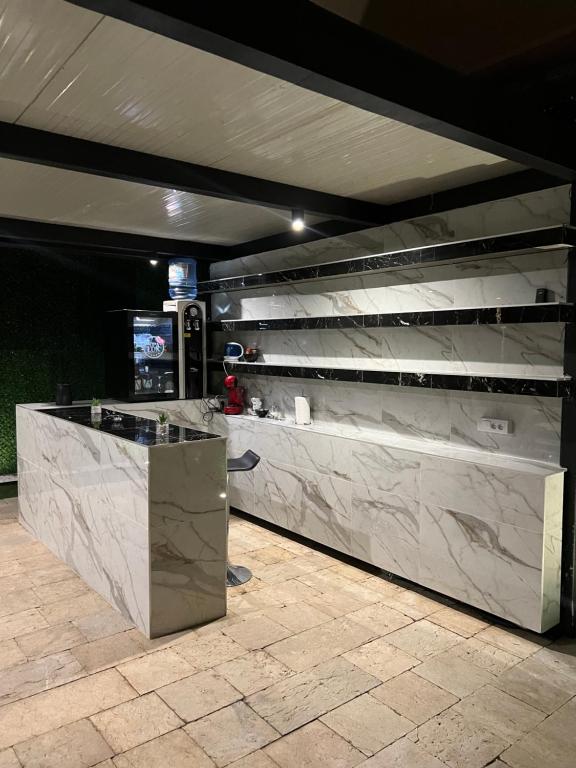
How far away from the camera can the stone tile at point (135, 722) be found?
2.29 m

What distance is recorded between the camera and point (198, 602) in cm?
325

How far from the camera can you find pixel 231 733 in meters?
2.34

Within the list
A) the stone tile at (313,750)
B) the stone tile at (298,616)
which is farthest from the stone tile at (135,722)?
the stone tile at (298,616)

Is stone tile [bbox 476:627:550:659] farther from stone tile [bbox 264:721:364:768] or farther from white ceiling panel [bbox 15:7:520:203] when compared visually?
white ceiling panel [bbox 15:7:520:203]

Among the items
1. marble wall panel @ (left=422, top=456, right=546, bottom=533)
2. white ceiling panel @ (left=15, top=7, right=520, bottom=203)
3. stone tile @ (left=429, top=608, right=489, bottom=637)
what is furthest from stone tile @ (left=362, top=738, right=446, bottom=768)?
white ceiling panel @ (left=15, top=7, right=520, bottom=203)

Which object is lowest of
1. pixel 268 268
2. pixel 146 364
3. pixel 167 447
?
pixel 167 447

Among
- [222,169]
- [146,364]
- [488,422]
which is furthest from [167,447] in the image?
[146,364]

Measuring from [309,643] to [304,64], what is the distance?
2686 mm

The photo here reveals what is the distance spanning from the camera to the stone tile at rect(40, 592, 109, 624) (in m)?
3.32

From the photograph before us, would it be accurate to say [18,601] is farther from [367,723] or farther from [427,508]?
[427,508]

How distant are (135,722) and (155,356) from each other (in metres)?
3.78

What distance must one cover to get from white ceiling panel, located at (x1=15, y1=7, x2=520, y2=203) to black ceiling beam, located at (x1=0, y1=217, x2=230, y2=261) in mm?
2319

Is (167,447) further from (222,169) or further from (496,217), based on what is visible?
(496,217)

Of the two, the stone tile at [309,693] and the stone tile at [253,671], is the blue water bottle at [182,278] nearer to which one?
the stone tile at [253,671]
